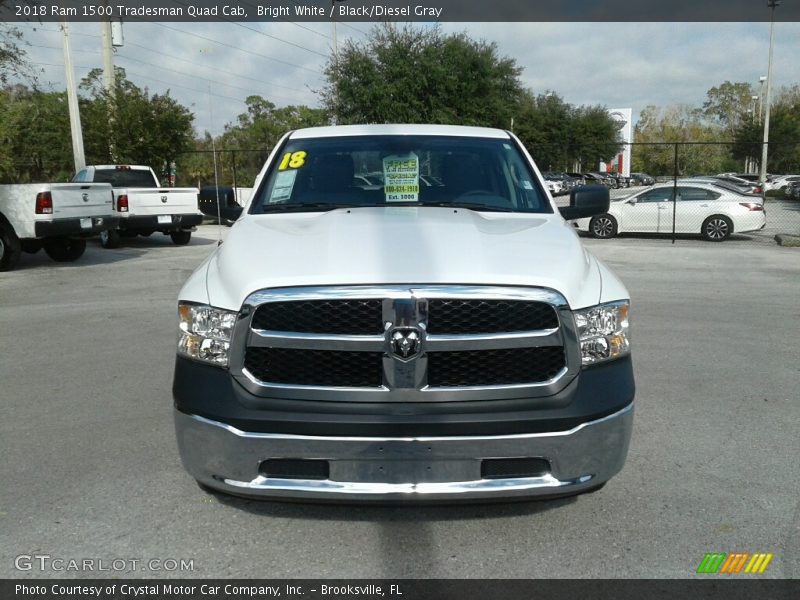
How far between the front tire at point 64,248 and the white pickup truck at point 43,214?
4.04 feet

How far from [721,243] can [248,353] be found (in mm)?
17545

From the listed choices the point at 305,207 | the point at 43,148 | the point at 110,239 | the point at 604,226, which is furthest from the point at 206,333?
the point at 43,148

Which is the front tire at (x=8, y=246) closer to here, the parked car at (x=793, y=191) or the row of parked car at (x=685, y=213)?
the row of parked car at (x=685, y=213)

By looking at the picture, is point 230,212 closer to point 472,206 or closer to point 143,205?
point 472,206

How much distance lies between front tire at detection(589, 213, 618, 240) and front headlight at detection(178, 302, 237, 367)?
17448 millimetres

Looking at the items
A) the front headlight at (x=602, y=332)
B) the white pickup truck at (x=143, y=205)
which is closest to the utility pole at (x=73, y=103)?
the white pickup truck at (x=143, y=205)

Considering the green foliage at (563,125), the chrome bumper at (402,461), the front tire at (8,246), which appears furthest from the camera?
the green foliage at (563,125)

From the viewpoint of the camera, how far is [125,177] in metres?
17.9

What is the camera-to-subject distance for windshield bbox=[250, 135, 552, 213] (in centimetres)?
443

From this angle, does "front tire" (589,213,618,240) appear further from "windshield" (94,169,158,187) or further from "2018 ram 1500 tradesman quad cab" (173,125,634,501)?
"2018 ram 1500 tradesman quad cab" (173,125,634,501)

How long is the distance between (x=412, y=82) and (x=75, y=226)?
16.3 metres

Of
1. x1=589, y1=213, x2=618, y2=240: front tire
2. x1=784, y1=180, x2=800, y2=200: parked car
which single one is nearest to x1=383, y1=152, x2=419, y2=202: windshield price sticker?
x1=589, y1=213, x2=618, y2=240: front tire

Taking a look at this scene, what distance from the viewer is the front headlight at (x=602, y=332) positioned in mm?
3033
